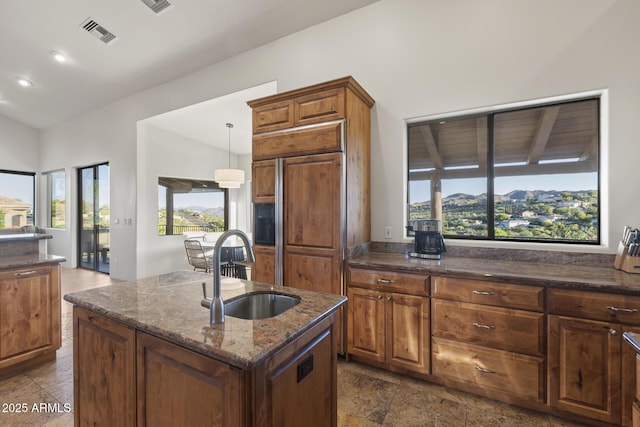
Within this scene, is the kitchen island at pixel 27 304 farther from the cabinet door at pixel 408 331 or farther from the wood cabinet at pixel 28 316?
the cabinet door at pixel 408 331

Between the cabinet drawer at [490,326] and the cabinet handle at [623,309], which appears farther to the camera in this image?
the cabinet drawer at [490,326]

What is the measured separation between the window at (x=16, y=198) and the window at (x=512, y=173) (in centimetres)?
921

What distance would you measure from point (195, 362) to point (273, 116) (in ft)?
7.70

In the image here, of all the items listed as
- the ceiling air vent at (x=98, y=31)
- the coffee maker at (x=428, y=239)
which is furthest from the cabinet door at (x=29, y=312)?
the coffee maker at (x=428, y=239)

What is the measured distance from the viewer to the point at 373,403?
2021 millimetres

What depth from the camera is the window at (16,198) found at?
675 cm

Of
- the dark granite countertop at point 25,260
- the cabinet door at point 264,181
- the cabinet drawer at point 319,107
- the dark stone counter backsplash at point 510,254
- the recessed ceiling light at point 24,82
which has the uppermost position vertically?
the recessed ceiling light at point 24,82

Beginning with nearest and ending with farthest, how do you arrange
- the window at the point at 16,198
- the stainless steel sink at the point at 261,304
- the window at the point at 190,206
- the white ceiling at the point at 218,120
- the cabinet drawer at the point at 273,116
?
the stainless steel sink at the point at 261,304
the cabinet drawer at the point at 273,116
the white ceiling at the point at 218,120
the window at the point at 190,206
the window at the point at 16,198

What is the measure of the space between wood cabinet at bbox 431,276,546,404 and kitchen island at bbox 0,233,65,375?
3.21 meters

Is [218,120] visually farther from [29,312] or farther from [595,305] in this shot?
[595,305]

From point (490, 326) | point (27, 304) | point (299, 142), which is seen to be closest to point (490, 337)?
point (490, 326)

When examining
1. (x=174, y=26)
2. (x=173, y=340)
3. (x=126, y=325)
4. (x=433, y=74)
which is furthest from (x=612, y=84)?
(x=174, y=26)

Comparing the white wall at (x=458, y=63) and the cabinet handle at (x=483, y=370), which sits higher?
the white wall at (x=458, y=63)

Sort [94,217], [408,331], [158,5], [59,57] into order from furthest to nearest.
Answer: [94,217] → [59,57] → [158,5] → [408,331]
